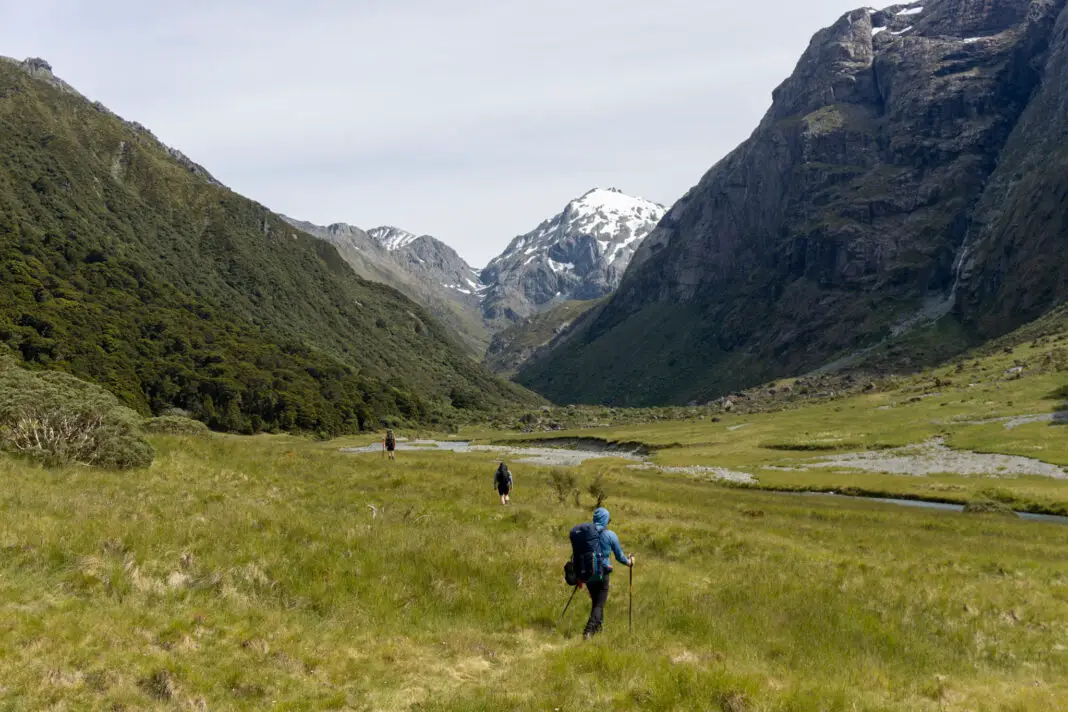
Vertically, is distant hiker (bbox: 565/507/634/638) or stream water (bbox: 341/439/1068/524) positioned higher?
distant hiker (bbox: 565/507/634/638)

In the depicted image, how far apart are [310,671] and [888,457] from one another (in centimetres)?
8087

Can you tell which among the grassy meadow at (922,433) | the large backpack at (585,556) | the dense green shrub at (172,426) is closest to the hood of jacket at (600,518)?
the large backpack at (585,556)

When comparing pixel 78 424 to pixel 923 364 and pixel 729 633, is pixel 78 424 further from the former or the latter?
pixel 923 364

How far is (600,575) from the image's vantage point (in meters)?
13.5

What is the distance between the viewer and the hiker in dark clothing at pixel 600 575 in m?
13.5

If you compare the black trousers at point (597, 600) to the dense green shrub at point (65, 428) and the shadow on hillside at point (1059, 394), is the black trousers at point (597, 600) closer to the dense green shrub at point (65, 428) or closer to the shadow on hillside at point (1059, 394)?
the dense green shrub at point (65, 428)

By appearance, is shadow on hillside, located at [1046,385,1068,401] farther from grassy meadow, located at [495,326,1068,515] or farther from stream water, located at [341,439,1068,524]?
stream water, located at [341,439,1068,524]

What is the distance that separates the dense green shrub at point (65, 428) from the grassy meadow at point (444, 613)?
5.67ft

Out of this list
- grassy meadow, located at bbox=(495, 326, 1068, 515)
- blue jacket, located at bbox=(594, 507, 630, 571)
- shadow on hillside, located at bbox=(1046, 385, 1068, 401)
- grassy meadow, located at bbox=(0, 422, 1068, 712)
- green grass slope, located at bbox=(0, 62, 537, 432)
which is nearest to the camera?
grassy meadow, located at bbox=(0, 422, 1068, 712)

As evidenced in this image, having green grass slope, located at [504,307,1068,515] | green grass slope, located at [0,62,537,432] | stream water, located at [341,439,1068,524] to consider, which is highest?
green grass slope, located at [0,62,537,432]

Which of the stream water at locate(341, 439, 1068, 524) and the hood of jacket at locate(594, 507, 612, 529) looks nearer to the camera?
the hood of jacket at locate(594, 507, 612, 529)

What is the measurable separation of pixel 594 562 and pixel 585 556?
0.78 feet

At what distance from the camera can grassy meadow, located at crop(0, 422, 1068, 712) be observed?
32.9 feet

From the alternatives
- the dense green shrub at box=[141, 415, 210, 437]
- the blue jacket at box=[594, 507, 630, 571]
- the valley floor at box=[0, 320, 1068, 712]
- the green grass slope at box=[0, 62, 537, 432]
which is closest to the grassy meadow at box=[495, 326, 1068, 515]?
→ the valley floor at box=[0, 320, 1068, 712]
